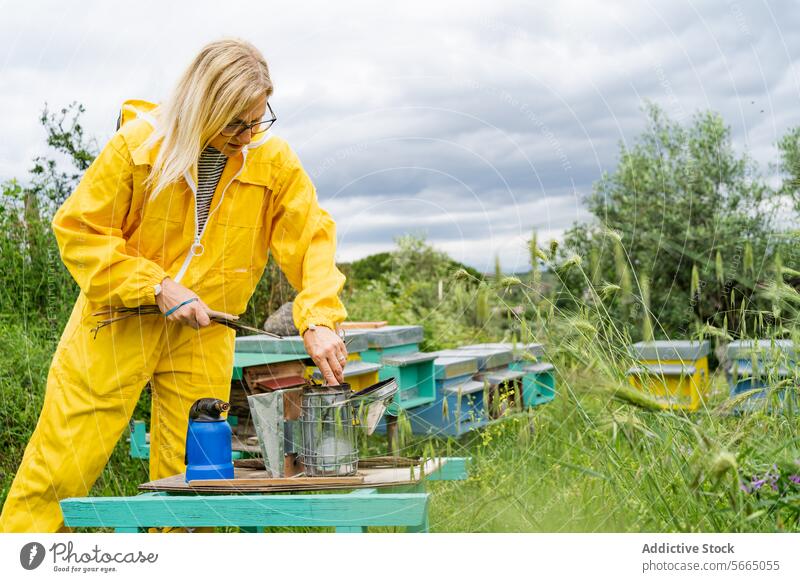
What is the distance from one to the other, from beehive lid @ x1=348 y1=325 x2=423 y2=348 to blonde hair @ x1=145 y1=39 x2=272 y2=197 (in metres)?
1.69

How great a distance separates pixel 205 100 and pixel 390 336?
6.41 ft

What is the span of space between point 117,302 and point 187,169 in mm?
484

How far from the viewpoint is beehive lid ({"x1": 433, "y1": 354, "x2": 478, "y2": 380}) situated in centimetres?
416

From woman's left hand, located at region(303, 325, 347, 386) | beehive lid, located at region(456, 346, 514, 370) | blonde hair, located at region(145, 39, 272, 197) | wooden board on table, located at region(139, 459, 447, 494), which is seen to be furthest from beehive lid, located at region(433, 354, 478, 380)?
blonde hair, located at region(145, 39, 272, 197)

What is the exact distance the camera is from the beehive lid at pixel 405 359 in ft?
12.9

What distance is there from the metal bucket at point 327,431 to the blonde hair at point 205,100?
85 cm

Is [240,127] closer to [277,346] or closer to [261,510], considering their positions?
[261,510]

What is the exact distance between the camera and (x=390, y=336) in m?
4.20

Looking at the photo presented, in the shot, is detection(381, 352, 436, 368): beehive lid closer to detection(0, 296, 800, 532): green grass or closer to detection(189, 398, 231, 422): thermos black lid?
detection(0, 296, 800, 532): green grass
